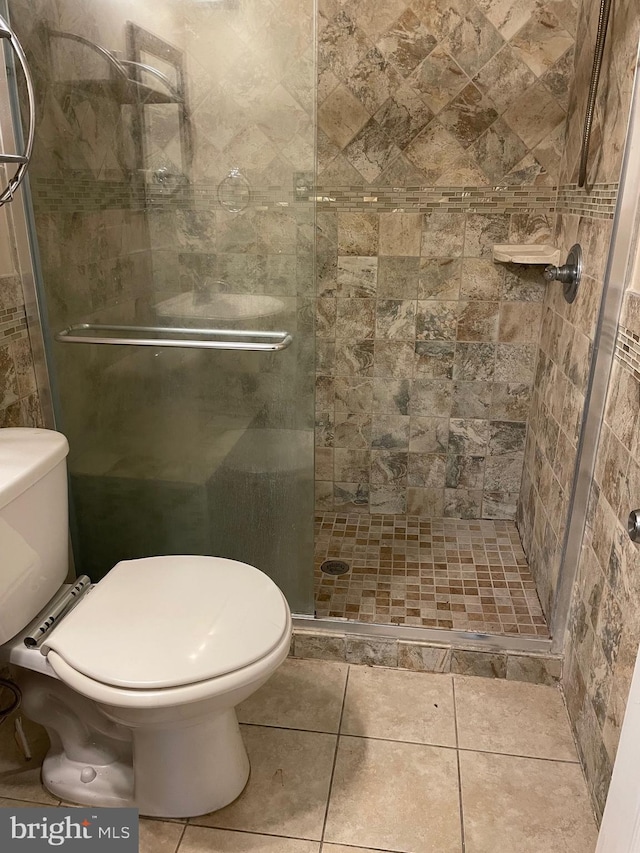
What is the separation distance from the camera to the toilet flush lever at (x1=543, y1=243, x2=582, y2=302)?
185 centimetres

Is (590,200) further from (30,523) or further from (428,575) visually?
(30,523)

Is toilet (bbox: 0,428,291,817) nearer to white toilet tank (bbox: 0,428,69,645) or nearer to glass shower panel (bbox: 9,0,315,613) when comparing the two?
white toilet tank (bbox: 0,428,69,645)

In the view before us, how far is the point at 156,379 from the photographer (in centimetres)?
184

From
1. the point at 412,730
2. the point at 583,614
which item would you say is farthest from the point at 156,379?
the point at 583,614

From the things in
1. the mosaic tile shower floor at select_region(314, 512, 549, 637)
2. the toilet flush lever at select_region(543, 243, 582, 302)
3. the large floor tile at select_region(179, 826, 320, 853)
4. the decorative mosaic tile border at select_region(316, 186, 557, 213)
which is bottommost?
the large floor tile at select_region(179, 826, 320, 853)

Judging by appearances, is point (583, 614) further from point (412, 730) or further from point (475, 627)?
point (412, 730)

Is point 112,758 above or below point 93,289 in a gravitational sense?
below

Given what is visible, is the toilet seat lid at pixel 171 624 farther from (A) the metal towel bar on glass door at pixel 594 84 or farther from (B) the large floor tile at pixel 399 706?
(A) the metal towel bar on glass door at pixel 594 84

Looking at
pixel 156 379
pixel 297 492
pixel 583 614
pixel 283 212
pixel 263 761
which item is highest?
pixel 283 212

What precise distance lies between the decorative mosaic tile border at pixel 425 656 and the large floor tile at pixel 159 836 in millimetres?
612

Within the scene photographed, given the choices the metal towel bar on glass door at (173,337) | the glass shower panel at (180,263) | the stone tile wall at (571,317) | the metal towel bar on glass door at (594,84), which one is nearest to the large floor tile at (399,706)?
the glass shower panel at (180,263)

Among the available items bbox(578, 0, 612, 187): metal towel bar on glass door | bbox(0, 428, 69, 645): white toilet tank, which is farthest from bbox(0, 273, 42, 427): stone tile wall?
bbox(578, 0, 612, 187): metal towel bar on glass door

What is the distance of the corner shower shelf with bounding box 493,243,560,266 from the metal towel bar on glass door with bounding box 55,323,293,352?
91cm

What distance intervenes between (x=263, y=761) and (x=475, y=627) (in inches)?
28.5
